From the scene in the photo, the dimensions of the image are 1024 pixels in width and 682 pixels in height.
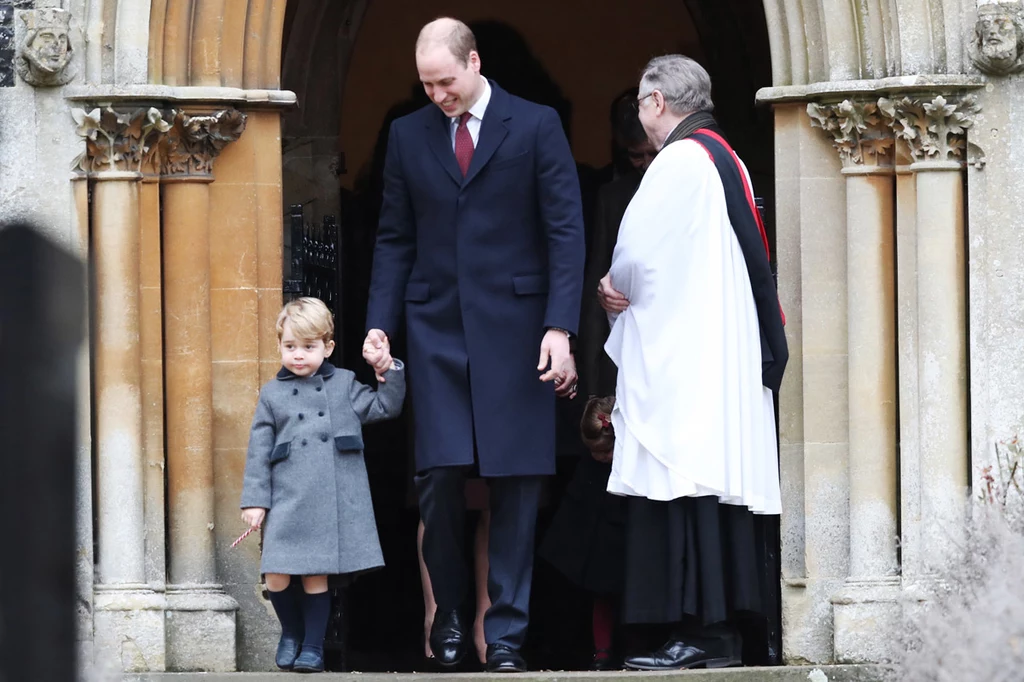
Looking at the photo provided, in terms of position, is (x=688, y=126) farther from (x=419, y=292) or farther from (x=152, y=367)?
(x=152, y=367)

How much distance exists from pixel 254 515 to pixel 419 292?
83 centimetres

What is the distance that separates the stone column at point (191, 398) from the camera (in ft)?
17.2

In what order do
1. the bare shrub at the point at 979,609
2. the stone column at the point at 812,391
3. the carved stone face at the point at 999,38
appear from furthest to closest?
the stone column at the point at 812,391, the carved stone face at the point at 999,38, the bare shrub at the point at 979,609

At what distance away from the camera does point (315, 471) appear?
4.68 metres

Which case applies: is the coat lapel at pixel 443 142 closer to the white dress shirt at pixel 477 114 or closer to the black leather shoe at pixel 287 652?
the white dress shirt at pixel 477 114

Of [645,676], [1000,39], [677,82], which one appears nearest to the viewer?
[645,676]

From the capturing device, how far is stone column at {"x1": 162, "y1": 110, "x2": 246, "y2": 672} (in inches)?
206

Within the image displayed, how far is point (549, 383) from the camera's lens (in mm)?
4871

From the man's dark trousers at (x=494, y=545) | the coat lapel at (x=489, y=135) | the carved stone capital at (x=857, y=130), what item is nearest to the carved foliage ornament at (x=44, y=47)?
the coat lapel at (x=489, y=135)

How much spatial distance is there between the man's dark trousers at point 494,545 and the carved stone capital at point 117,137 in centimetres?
140

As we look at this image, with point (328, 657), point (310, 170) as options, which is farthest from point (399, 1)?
point (328, 657)

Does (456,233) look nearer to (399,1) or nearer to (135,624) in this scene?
(135,624)

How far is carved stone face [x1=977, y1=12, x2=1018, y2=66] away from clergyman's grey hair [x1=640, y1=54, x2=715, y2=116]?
95 centimetres

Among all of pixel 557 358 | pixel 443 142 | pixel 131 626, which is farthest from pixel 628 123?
pixel 131 626
